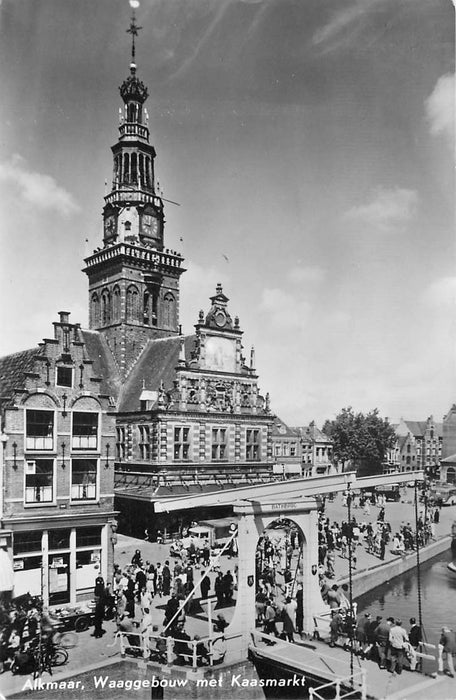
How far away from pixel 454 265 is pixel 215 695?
14.1 m

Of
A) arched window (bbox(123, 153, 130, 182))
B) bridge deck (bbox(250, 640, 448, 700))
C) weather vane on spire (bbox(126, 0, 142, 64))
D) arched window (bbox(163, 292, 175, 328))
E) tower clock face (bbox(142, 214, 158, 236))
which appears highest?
arched window (bbox(123, 153, 130, 182))

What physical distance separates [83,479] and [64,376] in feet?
13.8

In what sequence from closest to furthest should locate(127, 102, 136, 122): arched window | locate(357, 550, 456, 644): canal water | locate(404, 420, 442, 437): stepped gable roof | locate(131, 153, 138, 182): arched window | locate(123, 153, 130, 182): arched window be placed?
locate(357, 550, 456, 644): canal water → locate(127, 102, 136, 122): arched window → locate(131, 153, 138, 182): arched window → locate(123, 153, 130, 182): arched window → locate(404, 420, 442, 437): stepped gable roof

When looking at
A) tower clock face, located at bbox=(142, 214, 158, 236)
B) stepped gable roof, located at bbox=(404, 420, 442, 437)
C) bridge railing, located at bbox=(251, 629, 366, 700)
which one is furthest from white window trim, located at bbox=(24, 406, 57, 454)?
stepped gable roof, located at bbox=(404, 420, 442, 437)

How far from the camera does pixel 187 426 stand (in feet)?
143

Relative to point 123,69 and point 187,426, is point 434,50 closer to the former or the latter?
point 123,69

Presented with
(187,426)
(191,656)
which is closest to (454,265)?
(191,656)

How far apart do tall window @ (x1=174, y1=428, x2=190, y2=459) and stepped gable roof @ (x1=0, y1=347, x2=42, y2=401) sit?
44.5 feet

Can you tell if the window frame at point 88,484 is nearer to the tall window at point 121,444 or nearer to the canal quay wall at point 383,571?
the canal quay wall at point 383,571

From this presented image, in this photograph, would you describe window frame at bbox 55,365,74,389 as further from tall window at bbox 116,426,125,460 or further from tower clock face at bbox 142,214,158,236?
tower clock face at bbox 142,214,158,236

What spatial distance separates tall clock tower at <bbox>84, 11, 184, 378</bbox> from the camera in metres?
49.5

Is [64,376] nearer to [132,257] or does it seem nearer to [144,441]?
[144,441]

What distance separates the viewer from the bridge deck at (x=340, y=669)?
620 inches

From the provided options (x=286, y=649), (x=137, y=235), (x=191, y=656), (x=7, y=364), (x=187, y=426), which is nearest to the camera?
(x=191, y=656)
